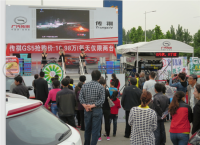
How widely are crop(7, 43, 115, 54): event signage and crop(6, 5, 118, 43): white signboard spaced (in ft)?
1.64

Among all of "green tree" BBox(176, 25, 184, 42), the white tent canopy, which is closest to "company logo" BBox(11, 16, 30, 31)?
the white tent canopy

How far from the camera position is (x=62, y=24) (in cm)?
1914

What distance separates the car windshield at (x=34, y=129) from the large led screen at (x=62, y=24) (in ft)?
54.1

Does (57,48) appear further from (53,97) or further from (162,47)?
(53,97)

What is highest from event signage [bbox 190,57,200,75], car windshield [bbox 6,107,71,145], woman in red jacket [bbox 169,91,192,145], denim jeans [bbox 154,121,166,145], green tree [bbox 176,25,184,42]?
green tree [bbox 176,25,184,42]

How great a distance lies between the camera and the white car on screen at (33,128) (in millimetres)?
2544

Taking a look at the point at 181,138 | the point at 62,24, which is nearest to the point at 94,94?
the point at 181,138

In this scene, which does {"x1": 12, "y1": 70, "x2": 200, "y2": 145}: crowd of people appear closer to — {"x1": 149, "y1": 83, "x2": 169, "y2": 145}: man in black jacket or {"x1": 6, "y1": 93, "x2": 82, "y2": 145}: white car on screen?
{"x1": 149, "y1": 83, "x2": 169, "y2": 145}: man in black jacket

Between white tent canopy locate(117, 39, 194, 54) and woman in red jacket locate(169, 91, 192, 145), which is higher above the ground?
white tent canopy locate(117, 39, 194, 54)

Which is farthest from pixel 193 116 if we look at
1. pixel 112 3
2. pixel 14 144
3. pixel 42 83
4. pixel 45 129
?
pixel 112 3

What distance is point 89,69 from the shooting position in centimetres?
1709

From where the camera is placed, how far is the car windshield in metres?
2.52

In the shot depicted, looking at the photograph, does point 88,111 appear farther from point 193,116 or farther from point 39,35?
point 39,35

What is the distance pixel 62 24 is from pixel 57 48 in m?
1.89
